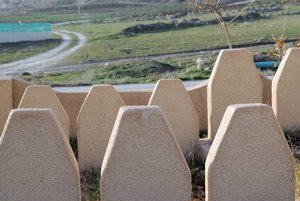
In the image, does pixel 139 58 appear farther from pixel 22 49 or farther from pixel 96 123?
pixel 96 123

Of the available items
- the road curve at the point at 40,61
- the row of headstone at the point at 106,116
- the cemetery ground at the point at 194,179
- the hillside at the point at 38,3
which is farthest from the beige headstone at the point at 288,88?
the hillside at the point at 38,3

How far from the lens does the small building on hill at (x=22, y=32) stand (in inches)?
1953

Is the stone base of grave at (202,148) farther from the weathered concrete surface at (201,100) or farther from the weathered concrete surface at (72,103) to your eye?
the weathered concrete surface at (72,103)

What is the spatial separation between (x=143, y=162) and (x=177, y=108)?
3402 mm

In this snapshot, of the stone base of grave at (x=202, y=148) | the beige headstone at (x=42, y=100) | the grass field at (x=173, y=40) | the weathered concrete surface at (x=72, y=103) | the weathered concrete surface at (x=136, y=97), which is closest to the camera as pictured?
the stone base of grave at (x=202, y=148)

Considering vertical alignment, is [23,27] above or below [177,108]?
below

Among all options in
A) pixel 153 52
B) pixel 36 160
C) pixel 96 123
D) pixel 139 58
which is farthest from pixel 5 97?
pixel 153 52

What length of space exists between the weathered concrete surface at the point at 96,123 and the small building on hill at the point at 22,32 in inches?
1676

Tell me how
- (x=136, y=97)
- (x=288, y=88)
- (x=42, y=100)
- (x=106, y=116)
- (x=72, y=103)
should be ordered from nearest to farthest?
(x=106, y=116), (x=42, y=100), (x=288, y=88), (x=136, y=97), (x=72, y=103)

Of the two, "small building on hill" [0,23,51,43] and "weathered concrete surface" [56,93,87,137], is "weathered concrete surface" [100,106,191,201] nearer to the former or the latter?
"weathered concrete surface" [56,93,87,137]

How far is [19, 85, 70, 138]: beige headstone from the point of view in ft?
27.6

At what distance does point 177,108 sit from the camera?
830 cm

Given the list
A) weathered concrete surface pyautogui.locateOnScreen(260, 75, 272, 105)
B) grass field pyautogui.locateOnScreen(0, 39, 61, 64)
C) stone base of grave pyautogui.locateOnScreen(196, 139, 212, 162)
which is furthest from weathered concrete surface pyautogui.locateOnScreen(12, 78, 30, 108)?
grass field pyautogui.locateOnScreen(0, 39, 61, 64)

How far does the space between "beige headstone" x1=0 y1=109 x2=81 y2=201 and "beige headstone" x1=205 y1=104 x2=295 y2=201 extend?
3.68ft
